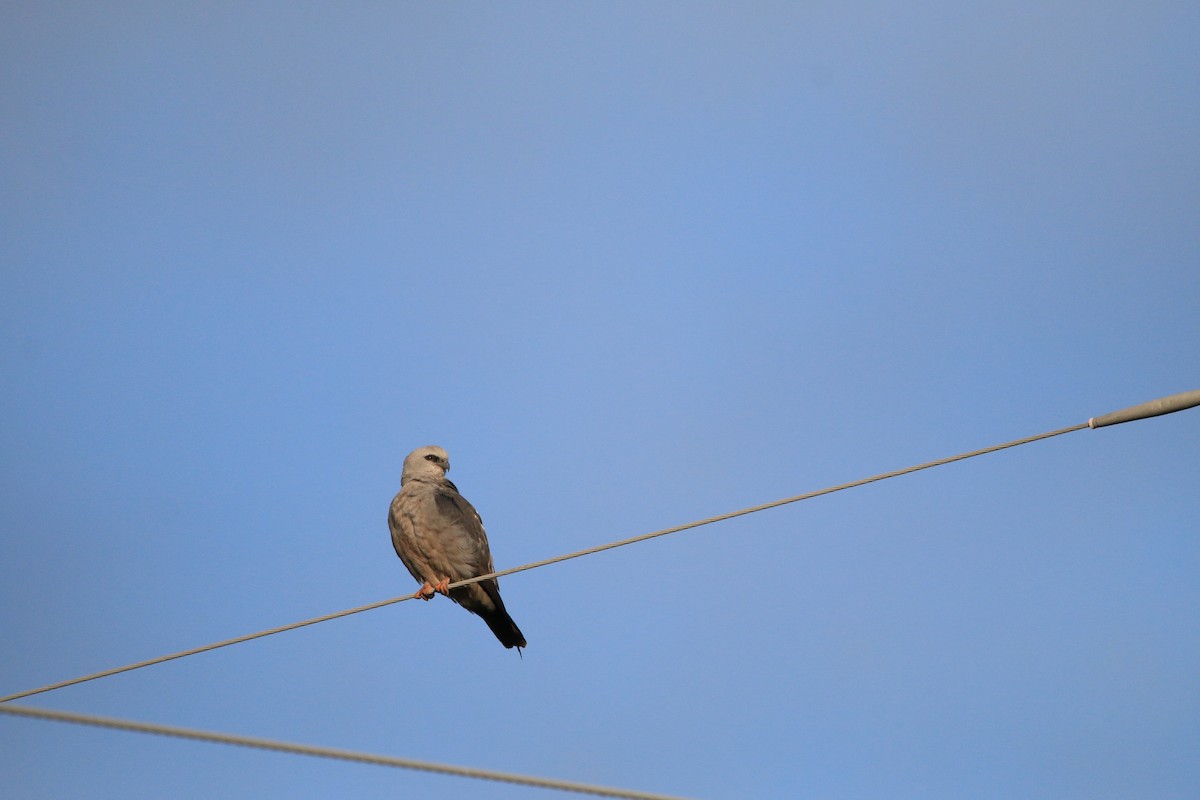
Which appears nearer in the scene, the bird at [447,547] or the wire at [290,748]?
the wire at [290,748]

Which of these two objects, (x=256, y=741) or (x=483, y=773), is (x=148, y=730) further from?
(x=483, y=773)

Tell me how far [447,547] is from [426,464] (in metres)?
1.04

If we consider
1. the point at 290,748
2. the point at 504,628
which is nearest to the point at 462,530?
the point at 504,628

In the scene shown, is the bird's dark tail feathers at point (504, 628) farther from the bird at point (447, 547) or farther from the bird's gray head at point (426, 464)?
the bird's gray head at point (426, 464)

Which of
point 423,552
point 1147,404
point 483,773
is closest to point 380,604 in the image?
point 483,773

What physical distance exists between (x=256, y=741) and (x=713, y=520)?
2307 mm

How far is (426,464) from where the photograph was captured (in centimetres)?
1222

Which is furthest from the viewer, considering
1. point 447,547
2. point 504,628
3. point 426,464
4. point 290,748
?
point 426,464

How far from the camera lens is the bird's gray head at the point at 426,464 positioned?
12.1m

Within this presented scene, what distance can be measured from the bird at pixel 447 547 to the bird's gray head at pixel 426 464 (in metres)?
0.28

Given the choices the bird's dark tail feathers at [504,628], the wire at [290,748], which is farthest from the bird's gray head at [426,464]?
the wire at [290,748]

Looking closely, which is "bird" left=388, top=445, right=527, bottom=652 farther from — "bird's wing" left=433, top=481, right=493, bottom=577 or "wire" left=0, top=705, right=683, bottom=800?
"wire" left=0, top=705, right=683, bottom=800

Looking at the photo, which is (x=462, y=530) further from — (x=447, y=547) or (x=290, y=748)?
(x=290, y=748)

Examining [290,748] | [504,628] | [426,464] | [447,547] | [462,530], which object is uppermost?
[426,464]
